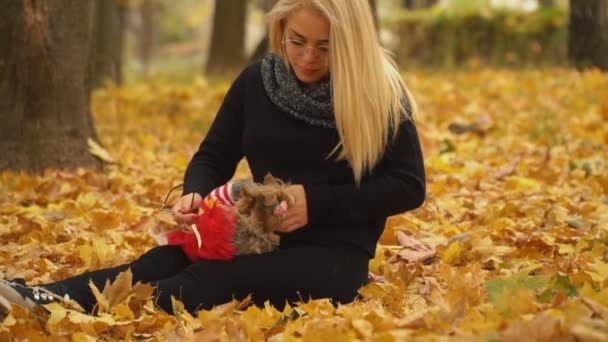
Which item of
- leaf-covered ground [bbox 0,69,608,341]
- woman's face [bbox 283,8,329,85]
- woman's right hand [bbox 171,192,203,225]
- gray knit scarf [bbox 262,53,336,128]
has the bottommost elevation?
leaf-covered ground [bbox 0,69,608,341]

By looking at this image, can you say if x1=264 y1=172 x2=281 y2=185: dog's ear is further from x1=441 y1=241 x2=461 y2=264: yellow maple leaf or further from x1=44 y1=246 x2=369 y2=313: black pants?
x1=441 y1=241 x2=461 y2=264: yellow maple leaf

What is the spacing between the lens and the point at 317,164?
3.56 metres

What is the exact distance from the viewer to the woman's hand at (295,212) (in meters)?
3.38

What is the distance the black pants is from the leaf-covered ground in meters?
0.07

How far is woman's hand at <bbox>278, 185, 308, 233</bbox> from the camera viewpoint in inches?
133

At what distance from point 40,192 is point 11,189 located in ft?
0.62

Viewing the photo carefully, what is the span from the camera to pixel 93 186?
5.59 m

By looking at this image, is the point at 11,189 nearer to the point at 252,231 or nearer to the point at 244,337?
the point at 252,231

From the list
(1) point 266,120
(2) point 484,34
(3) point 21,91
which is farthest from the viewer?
(2) point 484,34

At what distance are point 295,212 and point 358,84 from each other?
0.47 meters

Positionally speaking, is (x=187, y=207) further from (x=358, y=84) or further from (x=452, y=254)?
(x=452, y=254)

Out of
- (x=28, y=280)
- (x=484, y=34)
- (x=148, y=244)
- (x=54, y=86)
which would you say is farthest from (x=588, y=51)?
(x=28, y=280)

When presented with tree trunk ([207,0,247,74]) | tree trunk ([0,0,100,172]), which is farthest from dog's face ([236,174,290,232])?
tree trunk ([207,0,247,74])

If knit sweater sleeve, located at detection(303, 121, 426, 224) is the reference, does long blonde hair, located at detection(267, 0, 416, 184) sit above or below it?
above
